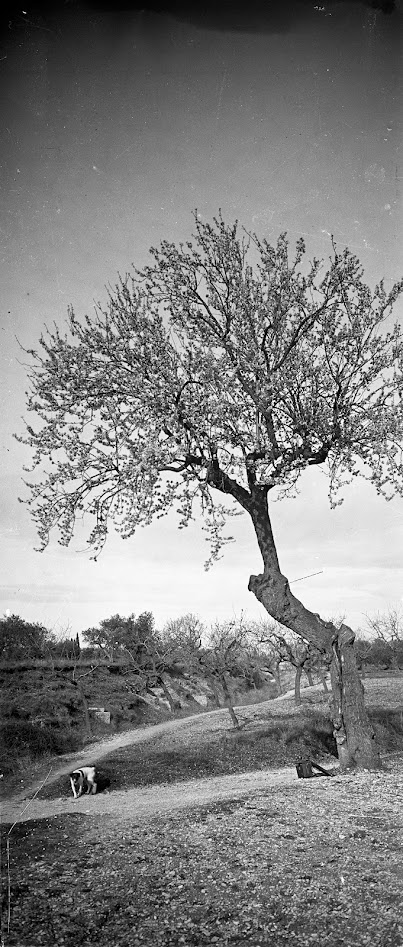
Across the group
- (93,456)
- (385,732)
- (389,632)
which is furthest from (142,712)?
(389,632)

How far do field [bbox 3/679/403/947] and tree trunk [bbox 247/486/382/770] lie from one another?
2.89 ft

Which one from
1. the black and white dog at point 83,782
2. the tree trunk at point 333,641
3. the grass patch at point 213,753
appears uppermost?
the tree trunk at point 333,641

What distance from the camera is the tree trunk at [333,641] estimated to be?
13906mm

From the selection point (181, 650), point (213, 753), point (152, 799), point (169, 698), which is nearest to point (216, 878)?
point (152, 799)

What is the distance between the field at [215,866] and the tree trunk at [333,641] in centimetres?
88

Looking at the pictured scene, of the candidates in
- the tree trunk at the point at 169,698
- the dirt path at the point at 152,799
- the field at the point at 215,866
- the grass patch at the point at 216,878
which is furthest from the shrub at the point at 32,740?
the grass patch at the point at 216,878

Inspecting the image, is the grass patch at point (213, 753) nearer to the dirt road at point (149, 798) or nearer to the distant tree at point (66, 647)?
the dirt road at point (149, 798)

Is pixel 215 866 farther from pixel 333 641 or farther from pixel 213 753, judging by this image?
pixel 213 753

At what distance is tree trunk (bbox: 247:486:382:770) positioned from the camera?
45.6 feet

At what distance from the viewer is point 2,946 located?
4980mm

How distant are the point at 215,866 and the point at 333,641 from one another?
801 cm

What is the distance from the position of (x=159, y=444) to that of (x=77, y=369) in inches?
111

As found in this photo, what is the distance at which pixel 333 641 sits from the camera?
565 inches

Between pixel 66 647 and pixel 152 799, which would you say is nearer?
pixel 152 799
